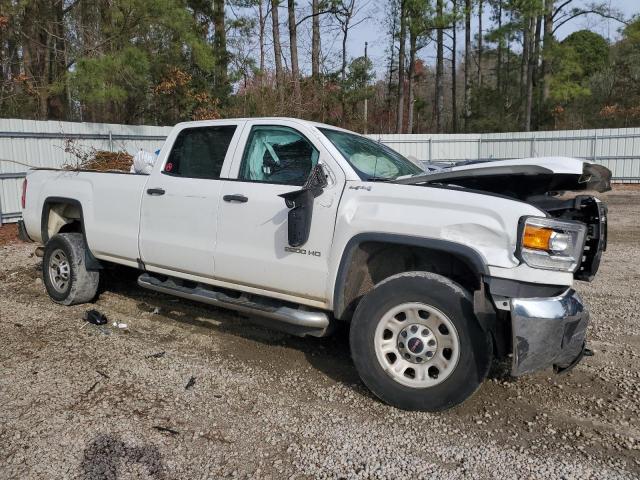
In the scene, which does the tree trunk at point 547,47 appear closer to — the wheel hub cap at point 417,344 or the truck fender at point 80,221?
the truck fender at point 80,221

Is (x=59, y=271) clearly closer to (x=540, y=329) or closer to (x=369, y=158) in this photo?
(x=369, y=158)

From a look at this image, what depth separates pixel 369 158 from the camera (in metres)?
4.40

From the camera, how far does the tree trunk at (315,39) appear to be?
24.4m

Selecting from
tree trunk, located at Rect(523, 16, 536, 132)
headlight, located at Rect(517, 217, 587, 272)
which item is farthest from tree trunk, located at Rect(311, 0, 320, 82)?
headlight, located at Rect(517, 217, 587, 272)

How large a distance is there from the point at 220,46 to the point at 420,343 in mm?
23304

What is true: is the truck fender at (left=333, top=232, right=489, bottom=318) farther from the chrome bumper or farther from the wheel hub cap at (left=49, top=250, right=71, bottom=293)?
the wheel hub cap at (left=49, top=250, right=71, bottom=293)

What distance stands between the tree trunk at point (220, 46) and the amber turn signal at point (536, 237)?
74.3 ft

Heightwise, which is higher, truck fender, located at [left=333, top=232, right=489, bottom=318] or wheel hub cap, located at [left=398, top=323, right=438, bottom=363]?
truck fender, located at [left=333, top=232, right=489, bottom=318]

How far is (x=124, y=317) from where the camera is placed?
222 inches

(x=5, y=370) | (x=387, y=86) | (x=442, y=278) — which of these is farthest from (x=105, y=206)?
(x=387, y=86)

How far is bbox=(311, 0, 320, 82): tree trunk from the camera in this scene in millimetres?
24359

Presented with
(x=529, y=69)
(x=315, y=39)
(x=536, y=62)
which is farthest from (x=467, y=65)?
(x=315, y=39)

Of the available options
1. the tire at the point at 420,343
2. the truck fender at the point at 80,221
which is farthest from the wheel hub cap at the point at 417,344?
the truck fender at the point at 80,221

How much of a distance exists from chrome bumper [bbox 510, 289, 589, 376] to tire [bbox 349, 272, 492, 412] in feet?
0.66
